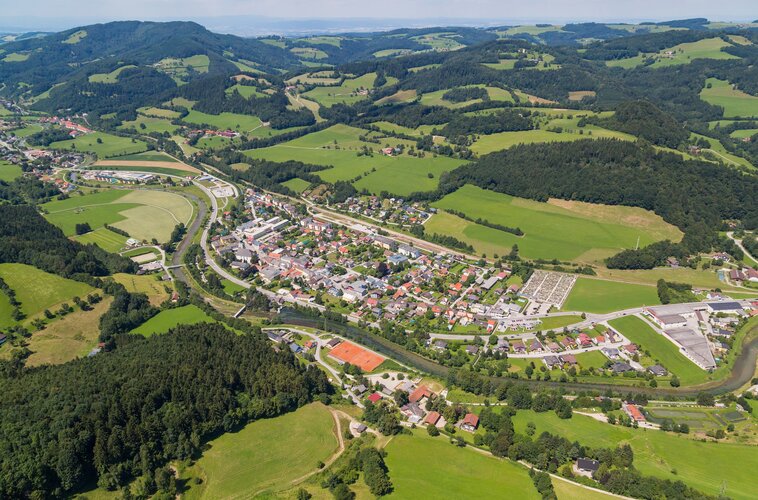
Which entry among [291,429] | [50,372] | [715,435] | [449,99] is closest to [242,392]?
[291,429]

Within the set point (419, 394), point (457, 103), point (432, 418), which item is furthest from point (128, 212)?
point (457, 103)

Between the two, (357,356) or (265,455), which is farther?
(357,356)

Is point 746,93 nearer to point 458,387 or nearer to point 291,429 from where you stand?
point 458,387

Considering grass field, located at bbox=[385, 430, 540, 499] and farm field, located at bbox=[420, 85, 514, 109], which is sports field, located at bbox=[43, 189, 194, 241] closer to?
grass field, located at bbox=[385, 430, 540, 499]

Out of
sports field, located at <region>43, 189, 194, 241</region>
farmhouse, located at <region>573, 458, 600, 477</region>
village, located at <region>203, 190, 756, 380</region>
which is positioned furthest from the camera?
sports field, located at <region>43, 189, 194, 241</region>

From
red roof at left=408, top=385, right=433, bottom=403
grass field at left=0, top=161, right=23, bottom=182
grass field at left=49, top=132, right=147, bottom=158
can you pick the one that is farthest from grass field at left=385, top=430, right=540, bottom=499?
grass field at left=49, top=132, right=147, bottom=158

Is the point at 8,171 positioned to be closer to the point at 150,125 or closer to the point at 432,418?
the point at 150,125
